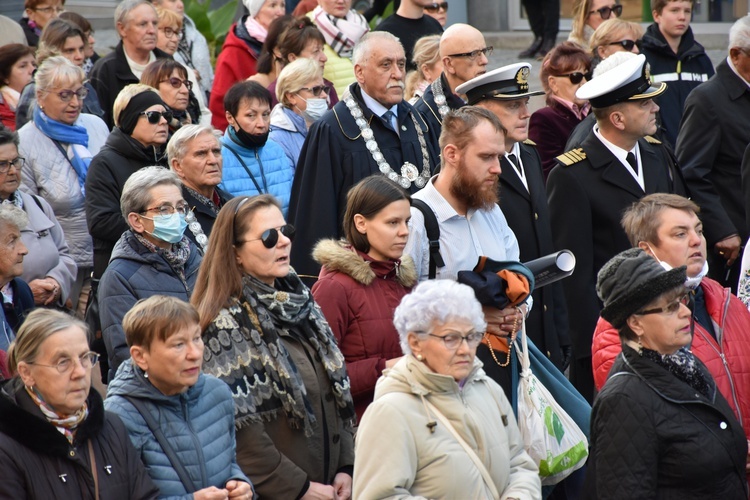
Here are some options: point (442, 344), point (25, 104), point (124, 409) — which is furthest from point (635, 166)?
point (25, 104)

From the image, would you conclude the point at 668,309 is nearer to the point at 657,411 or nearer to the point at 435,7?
the point at 657,411

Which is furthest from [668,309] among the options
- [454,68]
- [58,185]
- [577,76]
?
[58,185]

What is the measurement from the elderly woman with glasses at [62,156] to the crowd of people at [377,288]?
0.06ft

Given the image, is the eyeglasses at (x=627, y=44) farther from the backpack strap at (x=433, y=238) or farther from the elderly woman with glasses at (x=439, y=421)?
the elderly woman with glasses at (x=439, y=421)

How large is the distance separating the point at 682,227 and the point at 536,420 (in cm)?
123

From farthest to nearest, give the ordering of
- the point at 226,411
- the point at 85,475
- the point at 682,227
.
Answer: the point at 682,227
the point at 226,411
the point at 85,475

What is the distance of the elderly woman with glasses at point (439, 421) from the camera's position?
4.03m

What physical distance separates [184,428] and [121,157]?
3029 millimetres

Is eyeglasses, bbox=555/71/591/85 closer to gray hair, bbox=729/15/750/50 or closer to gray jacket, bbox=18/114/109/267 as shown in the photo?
gray hair, bbox=729/15/750/50

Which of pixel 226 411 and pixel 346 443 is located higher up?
pixel 226 411

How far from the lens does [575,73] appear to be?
27.6 feet

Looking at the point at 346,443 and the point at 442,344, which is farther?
the point at 346,443

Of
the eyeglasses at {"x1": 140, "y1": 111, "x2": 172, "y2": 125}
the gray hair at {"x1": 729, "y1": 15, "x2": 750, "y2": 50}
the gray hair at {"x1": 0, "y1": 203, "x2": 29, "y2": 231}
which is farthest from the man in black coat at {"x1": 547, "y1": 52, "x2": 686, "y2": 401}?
the gray hair at {"x1": 0, "y1": 203, "x2": 29, "y2": 231}

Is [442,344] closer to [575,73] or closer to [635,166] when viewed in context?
[635,166]
